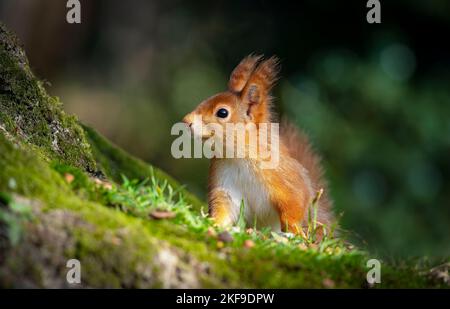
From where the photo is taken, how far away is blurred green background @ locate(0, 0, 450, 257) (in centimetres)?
930

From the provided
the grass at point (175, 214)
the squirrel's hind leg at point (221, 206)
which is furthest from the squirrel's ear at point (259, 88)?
the grass at point (175, 214)

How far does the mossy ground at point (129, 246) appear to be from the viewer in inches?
116

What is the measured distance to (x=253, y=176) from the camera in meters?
5.14

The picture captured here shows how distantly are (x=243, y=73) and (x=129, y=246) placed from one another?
2571 millimetres

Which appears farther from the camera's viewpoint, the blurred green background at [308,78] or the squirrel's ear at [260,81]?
the blurred green background at [308,78]

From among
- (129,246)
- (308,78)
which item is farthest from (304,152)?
(308,78)

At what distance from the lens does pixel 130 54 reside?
10914mm

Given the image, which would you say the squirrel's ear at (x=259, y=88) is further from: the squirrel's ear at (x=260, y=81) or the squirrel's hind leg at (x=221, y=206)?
the squirrel's hind leg at (x=221, y=206)

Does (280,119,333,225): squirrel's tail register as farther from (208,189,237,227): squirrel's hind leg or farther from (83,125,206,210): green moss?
(208,189,237,227): squirrel's hind leg

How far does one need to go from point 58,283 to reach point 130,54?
8.27m

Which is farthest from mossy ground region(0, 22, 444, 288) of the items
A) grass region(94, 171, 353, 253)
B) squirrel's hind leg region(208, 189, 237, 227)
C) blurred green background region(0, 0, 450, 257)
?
blurred green background region(0, 0, 450, 257)

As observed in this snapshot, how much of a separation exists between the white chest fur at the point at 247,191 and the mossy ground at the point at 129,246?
99 centimetres

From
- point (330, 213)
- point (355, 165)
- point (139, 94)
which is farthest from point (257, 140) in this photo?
point (139, 94)
